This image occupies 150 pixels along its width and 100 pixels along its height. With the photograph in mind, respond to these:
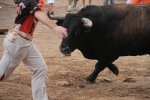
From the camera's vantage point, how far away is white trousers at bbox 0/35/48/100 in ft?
18.4

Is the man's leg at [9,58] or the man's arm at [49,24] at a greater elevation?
the man's arm at [49,24]

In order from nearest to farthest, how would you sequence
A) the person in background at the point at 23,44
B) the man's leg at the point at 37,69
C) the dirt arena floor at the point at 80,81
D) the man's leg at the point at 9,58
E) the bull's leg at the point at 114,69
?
the person in background at the point at 23,44, the man's leg at the point at 9,58, the man's leg at the point at 37,69, the dirt arena floor at the point at 80,81, the bull's leg at the point at 114,69

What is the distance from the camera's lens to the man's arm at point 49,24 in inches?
196

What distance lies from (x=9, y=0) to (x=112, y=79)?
48.2 ft

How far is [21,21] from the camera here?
5.62m

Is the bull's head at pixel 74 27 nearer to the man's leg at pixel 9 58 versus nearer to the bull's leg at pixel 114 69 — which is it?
the bull's leg at pixel 114 69

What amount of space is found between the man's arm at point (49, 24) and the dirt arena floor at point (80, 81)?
194 cm

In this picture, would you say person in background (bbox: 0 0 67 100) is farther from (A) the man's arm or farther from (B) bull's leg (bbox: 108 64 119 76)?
(B) bull's leg (bbox: 108 64 119 76)

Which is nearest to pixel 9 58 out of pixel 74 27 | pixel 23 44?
pixel 23 44

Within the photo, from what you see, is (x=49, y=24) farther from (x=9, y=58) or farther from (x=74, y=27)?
(x=74, y=27)

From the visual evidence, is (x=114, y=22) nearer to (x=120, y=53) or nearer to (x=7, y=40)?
(x=120, y=53)

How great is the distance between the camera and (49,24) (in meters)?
5.06

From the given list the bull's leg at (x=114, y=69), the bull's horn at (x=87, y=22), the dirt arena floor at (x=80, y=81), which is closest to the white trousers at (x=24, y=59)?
the dirt arena floor at (x=80, y=81)

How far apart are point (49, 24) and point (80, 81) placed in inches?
129
